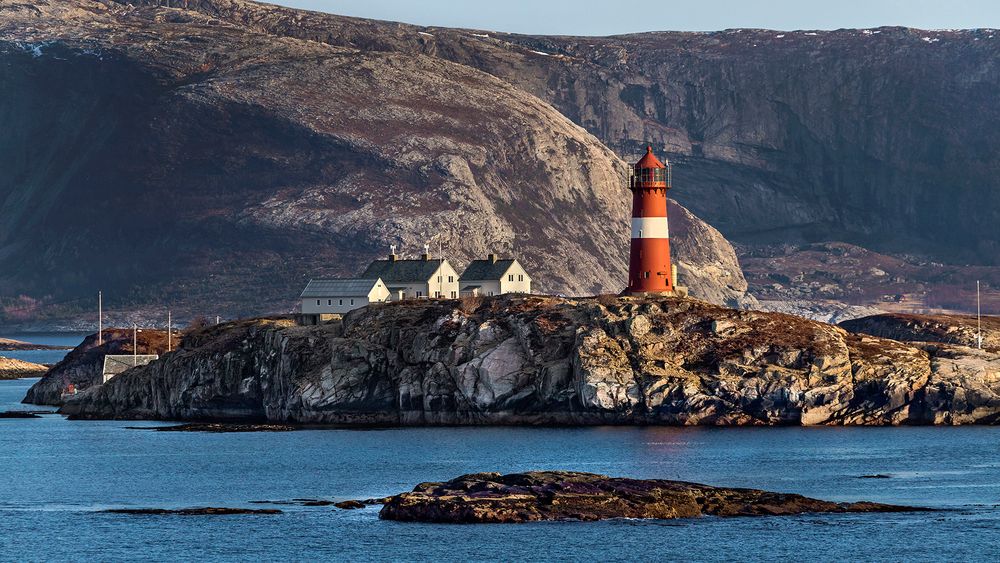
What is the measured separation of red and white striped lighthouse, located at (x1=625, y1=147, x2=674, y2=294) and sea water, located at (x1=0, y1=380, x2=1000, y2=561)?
70.9 feet

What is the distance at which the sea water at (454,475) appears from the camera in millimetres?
75875

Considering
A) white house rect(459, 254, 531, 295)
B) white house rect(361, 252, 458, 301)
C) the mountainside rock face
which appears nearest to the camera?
the mountainside rock face

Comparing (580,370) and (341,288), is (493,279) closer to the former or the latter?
(341,288)

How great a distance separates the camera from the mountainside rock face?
125562 mm

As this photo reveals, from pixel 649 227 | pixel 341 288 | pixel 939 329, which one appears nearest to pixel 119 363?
pixel 341 288

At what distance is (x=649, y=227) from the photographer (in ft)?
468

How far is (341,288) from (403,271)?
333 inches

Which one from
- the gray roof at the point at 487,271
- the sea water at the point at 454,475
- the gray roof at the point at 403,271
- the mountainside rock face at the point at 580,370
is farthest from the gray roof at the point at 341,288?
the sea water at the point at 454,475

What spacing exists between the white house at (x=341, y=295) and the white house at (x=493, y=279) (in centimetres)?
786

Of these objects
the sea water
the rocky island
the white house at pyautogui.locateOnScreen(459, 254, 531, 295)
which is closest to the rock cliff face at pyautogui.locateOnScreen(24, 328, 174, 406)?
the sea water

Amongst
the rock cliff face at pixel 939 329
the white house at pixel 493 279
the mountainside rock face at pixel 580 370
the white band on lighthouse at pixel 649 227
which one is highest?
the white band on lighthouse at pixel 649 227

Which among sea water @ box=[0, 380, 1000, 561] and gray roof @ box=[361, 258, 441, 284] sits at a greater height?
gray roof @ box=[361, 258, 441, 284]

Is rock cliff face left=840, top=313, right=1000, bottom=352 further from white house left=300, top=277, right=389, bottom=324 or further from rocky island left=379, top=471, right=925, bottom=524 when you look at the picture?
rocky island left=379, top=471, right=925, bottom=524

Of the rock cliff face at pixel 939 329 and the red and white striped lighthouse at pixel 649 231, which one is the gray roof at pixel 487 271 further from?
the rock cliff face at pixel 939 329
